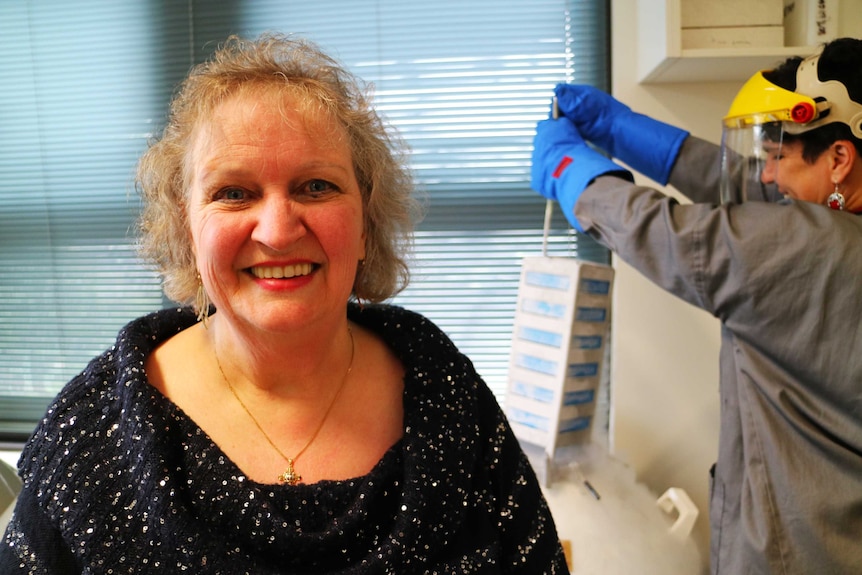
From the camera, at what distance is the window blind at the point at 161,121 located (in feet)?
6.70

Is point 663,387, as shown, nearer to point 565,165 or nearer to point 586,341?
point 586,341

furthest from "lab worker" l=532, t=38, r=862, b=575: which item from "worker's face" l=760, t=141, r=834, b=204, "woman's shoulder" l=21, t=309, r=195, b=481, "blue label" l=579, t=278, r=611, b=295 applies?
"woman's shoulder" l=21, t=309, r=195, b=481

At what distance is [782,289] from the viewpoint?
1195 millimetres

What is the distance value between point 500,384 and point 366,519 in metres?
1.22

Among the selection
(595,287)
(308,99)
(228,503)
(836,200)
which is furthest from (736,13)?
(228,503)

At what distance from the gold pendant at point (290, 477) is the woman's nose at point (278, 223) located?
1.04 feet

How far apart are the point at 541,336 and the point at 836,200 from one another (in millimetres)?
653

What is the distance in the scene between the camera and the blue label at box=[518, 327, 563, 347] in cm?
159

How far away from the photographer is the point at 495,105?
6.72 feet

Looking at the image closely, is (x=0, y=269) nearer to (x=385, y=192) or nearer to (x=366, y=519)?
(x=385, y=192)

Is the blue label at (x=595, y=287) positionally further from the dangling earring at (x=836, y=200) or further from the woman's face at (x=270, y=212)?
the woman's face at (x=270, y=212)

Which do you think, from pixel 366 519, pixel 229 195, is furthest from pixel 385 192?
pixel 366 519

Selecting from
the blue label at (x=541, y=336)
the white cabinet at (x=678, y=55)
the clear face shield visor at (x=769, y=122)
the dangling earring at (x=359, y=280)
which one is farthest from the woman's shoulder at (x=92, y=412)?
the white cabinet at (x=678, y=55)

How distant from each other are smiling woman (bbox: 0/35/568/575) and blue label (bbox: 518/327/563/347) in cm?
48
